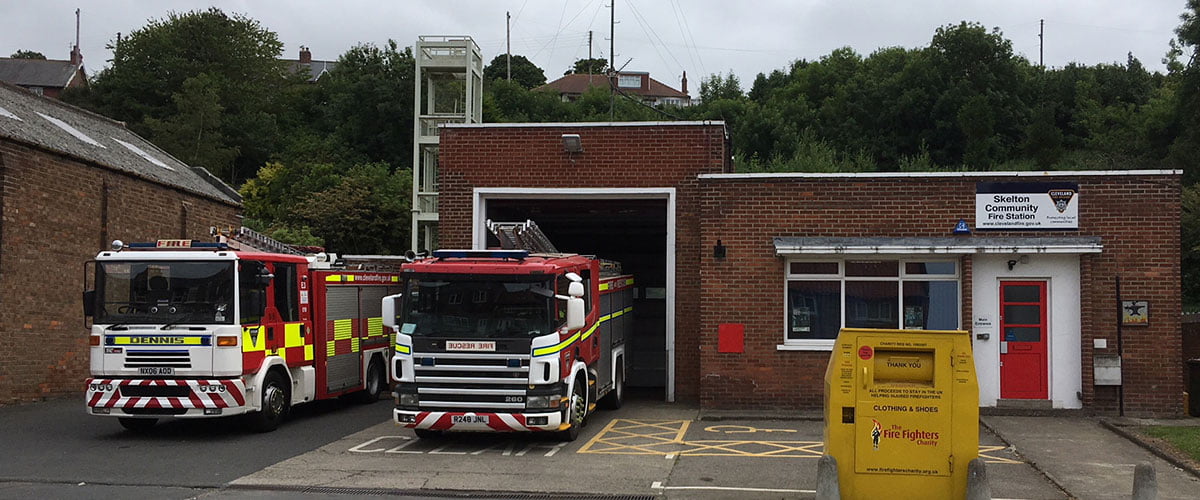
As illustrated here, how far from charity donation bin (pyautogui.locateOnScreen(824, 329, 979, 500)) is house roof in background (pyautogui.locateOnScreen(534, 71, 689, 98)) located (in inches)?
3289

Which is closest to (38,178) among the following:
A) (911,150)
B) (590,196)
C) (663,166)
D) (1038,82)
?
(590,196)

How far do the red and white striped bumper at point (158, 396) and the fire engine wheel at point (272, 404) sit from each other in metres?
0.92

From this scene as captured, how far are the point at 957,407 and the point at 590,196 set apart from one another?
1024 centimetres

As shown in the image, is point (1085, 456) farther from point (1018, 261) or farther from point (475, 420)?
point (475, 420)

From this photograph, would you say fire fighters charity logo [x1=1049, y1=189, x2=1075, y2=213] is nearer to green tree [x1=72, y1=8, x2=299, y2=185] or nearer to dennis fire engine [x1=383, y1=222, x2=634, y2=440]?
dennis fire engine [x1=383, y1=222, x2=634, y2=440]

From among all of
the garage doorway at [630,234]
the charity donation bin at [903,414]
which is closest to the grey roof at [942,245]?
the garage doorway at [630,234]

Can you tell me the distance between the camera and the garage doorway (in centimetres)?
1800

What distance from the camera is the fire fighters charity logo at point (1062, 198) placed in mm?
15656

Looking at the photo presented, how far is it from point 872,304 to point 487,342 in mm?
6938

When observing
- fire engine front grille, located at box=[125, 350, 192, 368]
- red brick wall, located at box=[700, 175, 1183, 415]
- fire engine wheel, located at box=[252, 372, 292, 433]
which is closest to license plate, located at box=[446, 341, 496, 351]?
fire engine wheel, located at box=[252, 372, 292, 433]

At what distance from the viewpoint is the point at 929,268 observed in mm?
15938

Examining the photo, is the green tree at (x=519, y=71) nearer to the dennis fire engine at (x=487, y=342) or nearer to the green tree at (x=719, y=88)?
the green tree at (x=719, y=88)

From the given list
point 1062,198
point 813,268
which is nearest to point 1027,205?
point 1062,198

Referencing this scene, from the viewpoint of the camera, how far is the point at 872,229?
1609 centimetres
